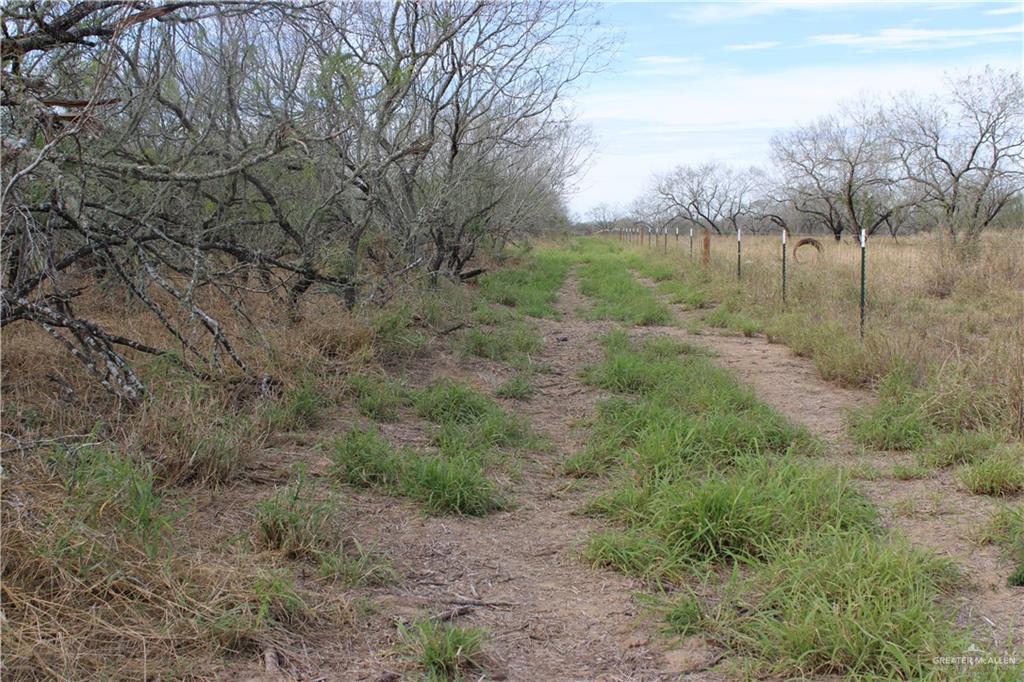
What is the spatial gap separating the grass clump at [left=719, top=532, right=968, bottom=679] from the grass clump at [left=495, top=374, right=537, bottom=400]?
339cm

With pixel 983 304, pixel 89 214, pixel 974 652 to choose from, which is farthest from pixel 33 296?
pixel 983 304

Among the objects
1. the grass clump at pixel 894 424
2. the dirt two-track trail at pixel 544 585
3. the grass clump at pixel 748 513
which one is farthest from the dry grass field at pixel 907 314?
the grass clump at pixel 748 513

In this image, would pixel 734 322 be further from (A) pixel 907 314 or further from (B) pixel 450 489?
(B) pixel 450 489

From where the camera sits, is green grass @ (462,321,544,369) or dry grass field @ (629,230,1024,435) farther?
green grass @ (462,321,544,369)

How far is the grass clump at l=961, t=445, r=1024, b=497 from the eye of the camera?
4.10 meters

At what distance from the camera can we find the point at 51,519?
284 centimetres

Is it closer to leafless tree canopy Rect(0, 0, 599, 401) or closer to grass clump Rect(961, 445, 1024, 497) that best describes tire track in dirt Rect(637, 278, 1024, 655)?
grass clump Rect(961, 445, 1024, 497)

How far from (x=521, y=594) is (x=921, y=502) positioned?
6.78 feet

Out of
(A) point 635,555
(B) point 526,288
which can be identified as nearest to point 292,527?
(A) point 635,555

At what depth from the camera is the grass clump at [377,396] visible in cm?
557

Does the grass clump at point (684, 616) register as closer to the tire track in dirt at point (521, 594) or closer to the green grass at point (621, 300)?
the tire track in dirt at point (521, 594)

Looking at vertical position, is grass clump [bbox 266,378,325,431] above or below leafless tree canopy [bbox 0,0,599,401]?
below

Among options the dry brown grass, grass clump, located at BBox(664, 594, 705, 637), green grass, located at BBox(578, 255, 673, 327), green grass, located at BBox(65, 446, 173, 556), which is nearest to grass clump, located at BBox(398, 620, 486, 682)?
the dry brown grass

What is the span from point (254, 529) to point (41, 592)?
0.93m
